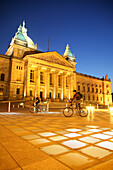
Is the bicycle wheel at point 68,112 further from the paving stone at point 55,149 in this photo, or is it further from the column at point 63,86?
the column at point 63,86

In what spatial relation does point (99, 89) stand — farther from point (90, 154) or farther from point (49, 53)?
point (90, 154)

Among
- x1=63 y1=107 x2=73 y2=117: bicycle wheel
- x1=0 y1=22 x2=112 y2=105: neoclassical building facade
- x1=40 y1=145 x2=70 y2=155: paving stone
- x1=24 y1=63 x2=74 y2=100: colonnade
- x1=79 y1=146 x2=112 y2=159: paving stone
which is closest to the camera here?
x1=79 y1=146 x2=112 y2=159: paving stone

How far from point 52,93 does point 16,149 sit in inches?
1498

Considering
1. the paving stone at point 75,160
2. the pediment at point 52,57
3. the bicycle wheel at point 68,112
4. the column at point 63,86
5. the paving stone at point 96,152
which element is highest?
the pediment at point 52,57

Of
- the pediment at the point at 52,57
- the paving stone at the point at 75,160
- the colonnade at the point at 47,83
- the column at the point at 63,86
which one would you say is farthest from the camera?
the column at the point at 63,86

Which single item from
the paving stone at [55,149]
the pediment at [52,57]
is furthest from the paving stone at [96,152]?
the pediment at [52,57]

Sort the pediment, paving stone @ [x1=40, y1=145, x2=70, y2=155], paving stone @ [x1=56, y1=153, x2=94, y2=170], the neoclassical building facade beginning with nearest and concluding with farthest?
paving stone @ [x1=56, y1=153, x2=94, y2=170] < paving stone @ [x1=40, y1=145, x2=70, y2=155] < the neoclassical building facade < the pediment

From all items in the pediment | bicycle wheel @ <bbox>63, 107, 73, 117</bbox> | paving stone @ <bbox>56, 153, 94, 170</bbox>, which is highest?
the pediment

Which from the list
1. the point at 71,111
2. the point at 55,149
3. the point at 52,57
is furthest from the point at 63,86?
the point at 55,149

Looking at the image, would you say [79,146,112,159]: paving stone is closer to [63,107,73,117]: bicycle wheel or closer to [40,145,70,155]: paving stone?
[40,145,70,155]: paving stone

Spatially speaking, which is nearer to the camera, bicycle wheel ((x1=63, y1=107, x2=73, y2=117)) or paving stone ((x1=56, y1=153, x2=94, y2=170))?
paving stone ((x1=56, y1=153, x2=94, y2=170))

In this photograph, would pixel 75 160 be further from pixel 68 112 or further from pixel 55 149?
pixel 68 112

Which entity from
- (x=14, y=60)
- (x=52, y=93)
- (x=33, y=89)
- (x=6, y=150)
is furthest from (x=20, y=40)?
(x=6, y=150)

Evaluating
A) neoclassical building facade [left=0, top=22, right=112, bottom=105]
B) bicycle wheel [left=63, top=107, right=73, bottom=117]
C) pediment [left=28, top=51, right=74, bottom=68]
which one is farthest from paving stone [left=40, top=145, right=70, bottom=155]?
pediment [left=28, top=51, right=74, bottom=68]
